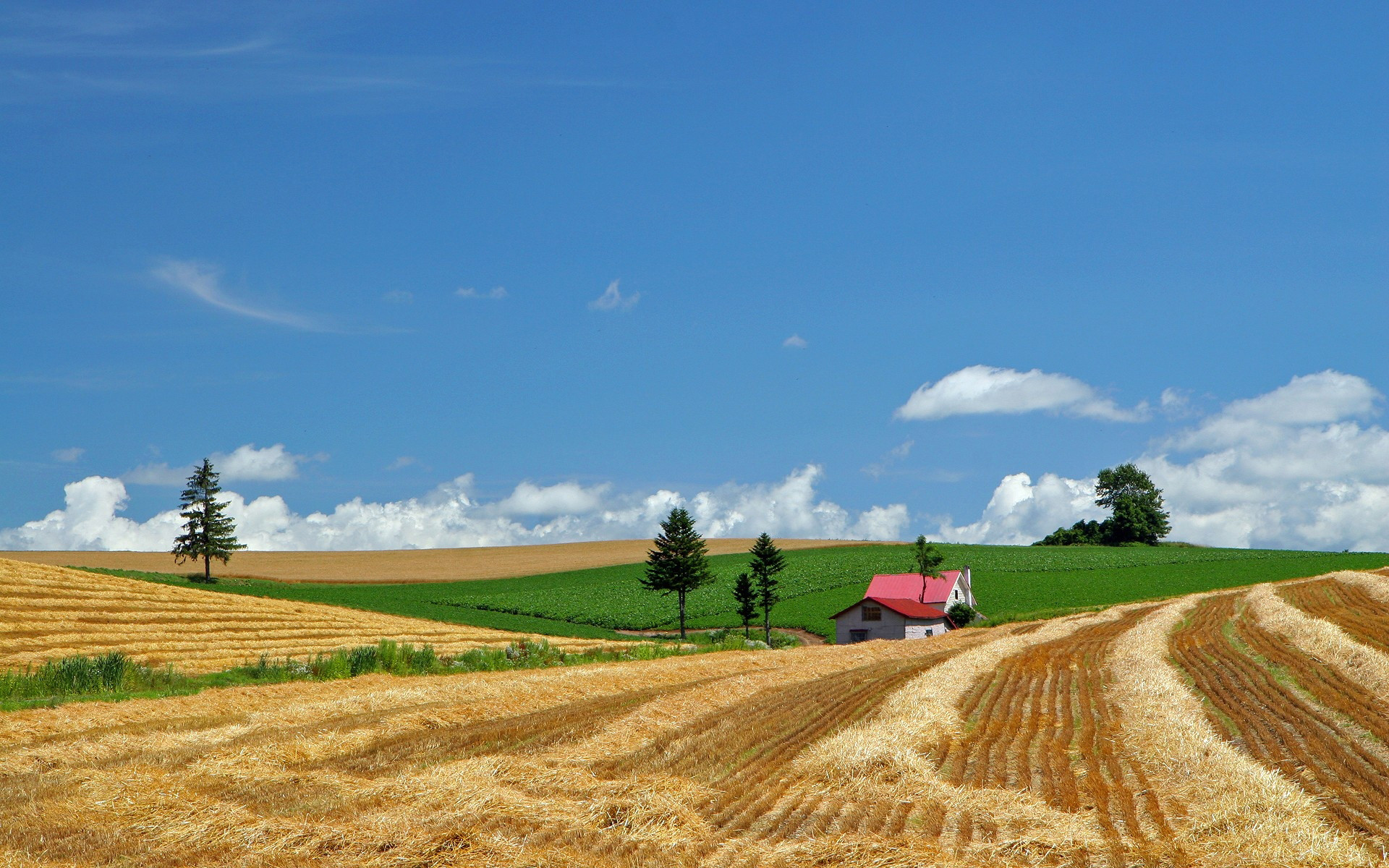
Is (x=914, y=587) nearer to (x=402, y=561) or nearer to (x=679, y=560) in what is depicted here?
(x=679, y=560)

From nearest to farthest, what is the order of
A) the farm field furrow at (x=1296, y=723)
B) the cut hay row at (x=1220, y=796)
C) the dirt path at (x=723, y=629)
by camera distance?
the cut hay row at (x=1220, y=796)
the farm field furrow at (x=1296, y=723)
the dirt path at (x=723, y=629)

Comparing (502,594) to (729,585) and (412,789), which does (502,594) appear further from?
(412,789)

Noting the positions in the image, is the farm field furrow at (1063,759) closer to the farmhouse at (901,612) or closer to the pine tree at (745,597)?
the farmhouse at (901,612)

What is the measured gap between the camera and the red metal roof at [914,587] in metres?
80.2

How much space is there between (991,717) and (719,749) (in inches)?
253

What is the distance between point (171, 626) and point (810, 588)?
6244 centimetres

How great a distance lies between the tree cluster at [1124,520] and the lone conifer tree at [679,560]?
89.1 m

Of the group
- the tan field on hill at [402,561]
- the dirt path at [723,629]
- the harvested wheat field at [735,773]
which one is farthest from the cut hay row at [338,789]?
the tan field on hill at [402,561]

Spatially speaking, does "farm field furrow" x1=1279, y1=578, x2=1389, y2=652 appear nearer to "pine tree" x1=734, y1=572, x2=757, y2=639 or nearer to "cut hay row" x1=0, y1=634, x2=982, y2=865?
"cut hay row" x1=0, y1=634, x2=982, y2=865

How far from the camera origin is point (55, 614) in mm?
44281

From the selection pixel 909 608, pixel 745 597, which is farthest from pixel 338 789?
pixel 909 608

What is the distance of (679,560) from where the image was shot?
259 ft

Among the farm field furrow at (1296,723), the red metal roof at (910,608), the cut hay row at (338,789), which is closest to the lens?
the cut hay row at (338,789)

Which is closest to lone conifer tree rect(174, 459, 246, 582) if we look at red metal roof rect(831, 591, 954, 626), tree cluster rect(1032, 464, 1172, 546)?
red metal roof rect(831, 591, 954, 626)
